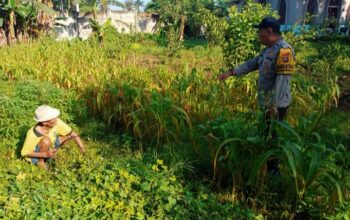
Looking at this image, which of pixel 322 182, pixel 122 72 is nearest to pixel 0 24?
pixel 122 72

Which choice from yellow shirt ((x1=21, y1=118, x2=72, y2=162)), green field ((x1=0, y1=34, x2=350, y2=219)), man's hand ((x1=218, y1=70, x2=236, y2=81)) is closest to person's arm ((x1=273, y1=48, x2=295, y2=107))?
green field ((x1=0, y1=34, x2=350, y2=219))

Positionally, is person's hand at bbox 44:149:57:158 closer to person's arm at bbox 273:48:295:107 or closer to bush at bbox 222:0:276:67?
person's arm at bbox 273:48:295:107

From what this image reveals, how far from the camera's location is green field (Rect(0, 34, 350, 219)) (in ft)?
9.02

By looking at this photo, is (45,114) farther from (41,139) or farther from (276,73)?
(276,73)

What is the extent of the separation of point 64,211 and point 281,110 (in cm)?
229

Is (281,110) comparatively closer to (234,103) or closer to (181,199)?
(181,199)

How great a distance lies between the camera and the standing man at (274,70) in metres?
3.24

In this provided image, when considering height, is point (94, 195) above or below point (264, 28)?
below

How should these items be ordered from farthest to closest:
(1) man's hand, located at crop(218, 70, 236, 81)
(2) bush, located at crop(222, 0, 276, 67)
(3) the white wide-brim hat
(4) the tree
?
(4) the tree → (2) bush, located at crop(222, 0, 276, 67) → (1) man's hand, located at crop(218, 70, 236, 81) → (3) the white wide-brim hat

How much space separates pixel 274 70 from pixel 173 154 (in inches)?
55.5

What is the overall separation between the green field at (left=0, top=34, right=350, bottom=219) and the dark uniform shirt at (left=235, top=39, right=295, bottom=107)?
0.34 meters

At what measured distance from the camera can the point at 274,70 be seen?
3.46 metres

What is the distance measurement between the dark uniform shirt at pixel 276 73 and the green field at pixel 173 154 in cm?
34

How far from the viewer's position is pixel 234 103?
5250mm
